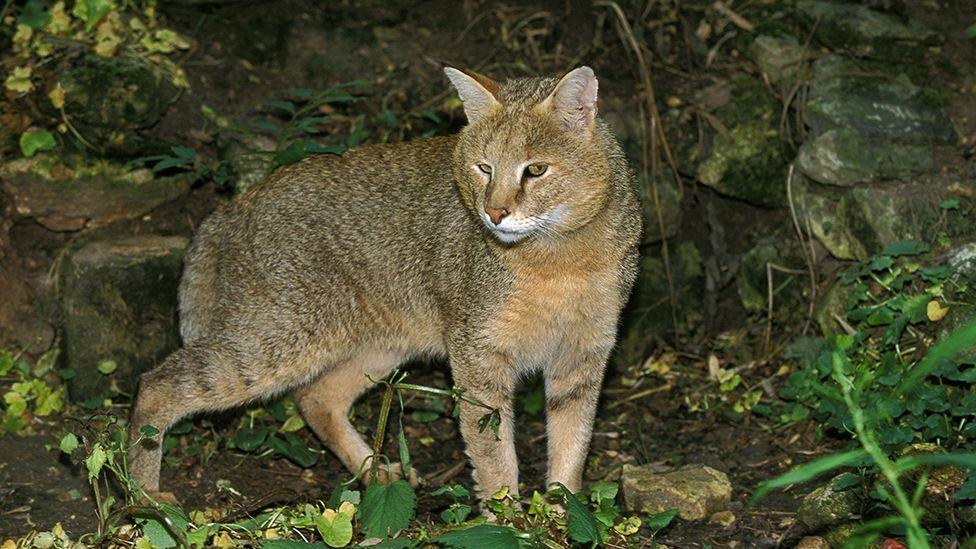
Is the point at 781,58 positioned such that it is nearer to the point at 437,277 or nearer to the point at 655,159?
the point at 655,159

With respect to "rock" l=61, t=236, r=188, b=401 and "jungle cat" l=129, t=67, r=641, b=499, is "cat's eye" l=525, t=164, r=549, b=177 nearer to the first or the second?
"jungle cat" l=129, t=67, r=641, b=499

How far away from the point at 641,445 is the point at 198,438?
244 cm

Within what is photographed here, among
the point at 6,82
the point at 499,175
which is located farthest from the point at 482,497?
the point at 6,82

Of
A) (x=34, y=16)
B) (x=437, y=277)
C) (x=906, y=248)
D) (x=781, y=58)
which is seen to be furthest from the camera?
(x=781, y=58)

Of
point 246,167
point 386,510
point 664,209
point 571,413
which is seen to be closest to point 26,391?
point 246,167

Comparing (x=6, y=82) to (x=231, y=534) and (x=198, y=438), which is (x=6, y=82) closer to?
(x=198, y=438)

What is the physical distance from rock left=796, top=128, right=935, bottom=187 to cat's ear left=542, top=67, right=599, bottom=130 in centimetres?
239

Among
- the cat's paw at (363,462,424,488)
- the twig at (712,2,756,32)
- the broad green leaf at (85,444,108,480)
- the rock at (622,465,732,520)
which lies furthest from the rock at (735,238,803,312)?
the broad green leaf at (85,444,108,480)

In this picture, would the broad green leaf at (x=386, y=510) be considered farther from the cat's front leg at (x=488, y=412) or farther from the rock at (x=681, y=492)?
the rock at (x=681, y=492)

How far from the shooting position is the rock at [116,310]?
6207mm

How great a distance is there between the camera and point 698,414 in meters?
6.63

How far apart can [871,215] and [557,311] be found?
2.37 metres

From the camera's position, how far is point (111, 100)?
6676mm

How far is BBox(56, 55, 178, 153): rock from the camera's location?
6.62m
